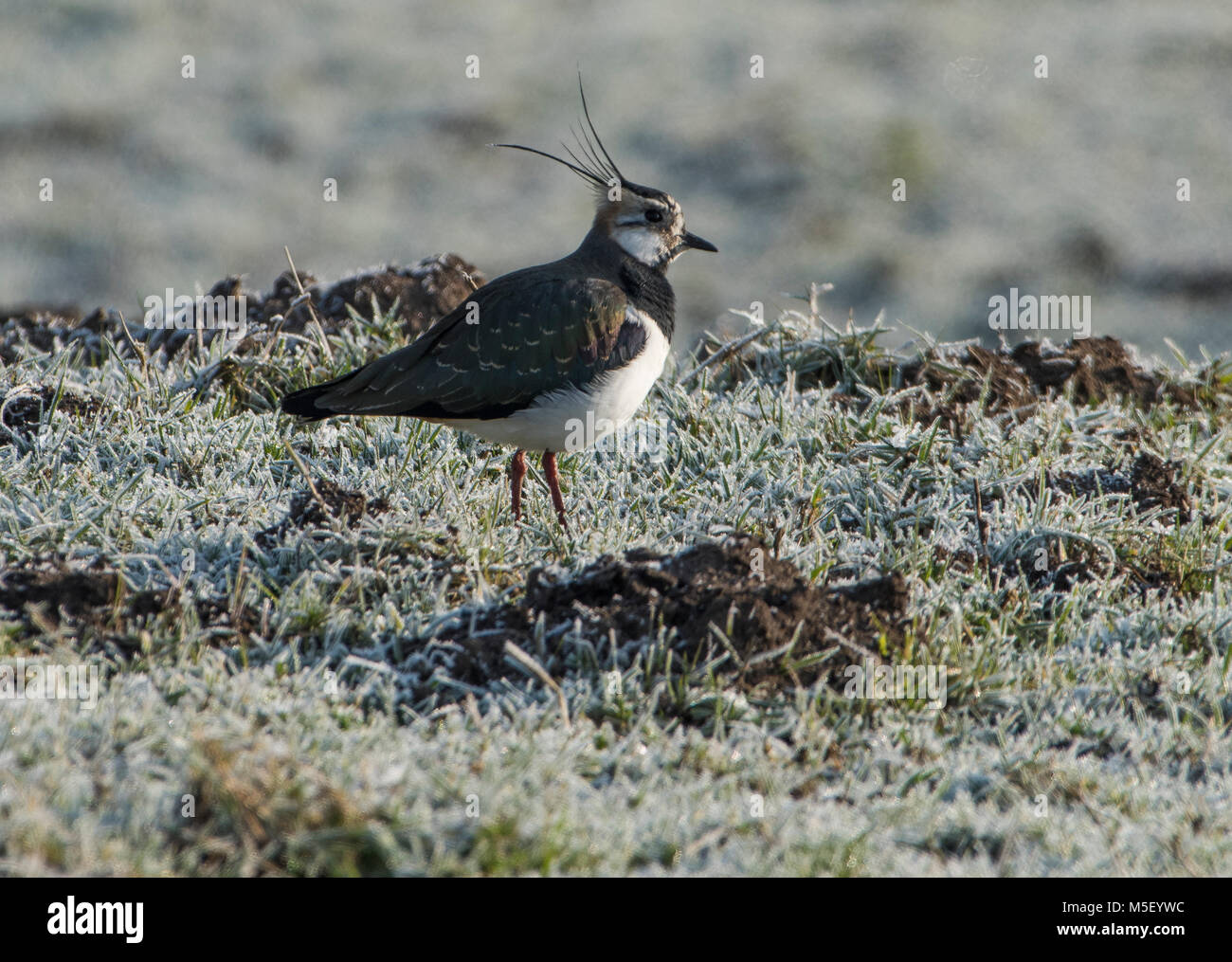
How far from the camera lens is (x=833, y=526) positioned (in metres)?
5.24

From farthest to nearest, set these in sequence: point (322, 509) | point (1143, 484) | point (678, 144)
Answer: point (678, 144) → point (1143, 484) → point (322, 509)

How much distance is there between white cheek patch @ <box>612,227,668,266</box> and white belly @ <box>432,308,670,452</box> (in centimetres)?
50

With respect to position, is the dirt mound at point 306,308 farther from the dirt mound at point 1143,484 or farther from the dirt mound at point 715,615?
the dirt mound at point 1143,484

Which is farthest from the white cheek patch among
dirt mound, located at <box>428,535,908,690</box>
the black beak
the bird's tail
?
dirt mound, located at <box>428,535,908,690</box>

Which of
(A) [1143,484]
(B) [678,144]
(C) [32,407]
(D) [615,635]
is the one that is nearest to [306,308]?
(C) [32,407]

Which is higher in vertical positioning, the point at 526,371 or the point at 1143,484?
the point at 526,371

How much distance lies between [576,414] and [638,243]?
3.44 ft

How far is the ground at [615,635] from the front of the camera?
128 inches

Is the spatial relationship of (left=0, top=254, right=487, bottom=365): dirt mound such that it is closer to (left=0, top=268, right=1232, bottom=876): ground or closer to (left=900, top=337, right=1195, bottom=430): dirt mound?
(left=0, top=268, right=1232, bottom=876): ground

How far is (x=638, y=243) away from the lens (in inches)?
223

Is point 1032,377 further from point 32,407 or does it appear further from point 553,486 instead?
point 32,407

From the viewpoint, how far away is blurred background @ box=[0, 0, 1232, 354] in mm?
12000

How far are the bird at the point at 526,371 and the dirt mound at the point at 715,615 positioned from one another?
751mm
